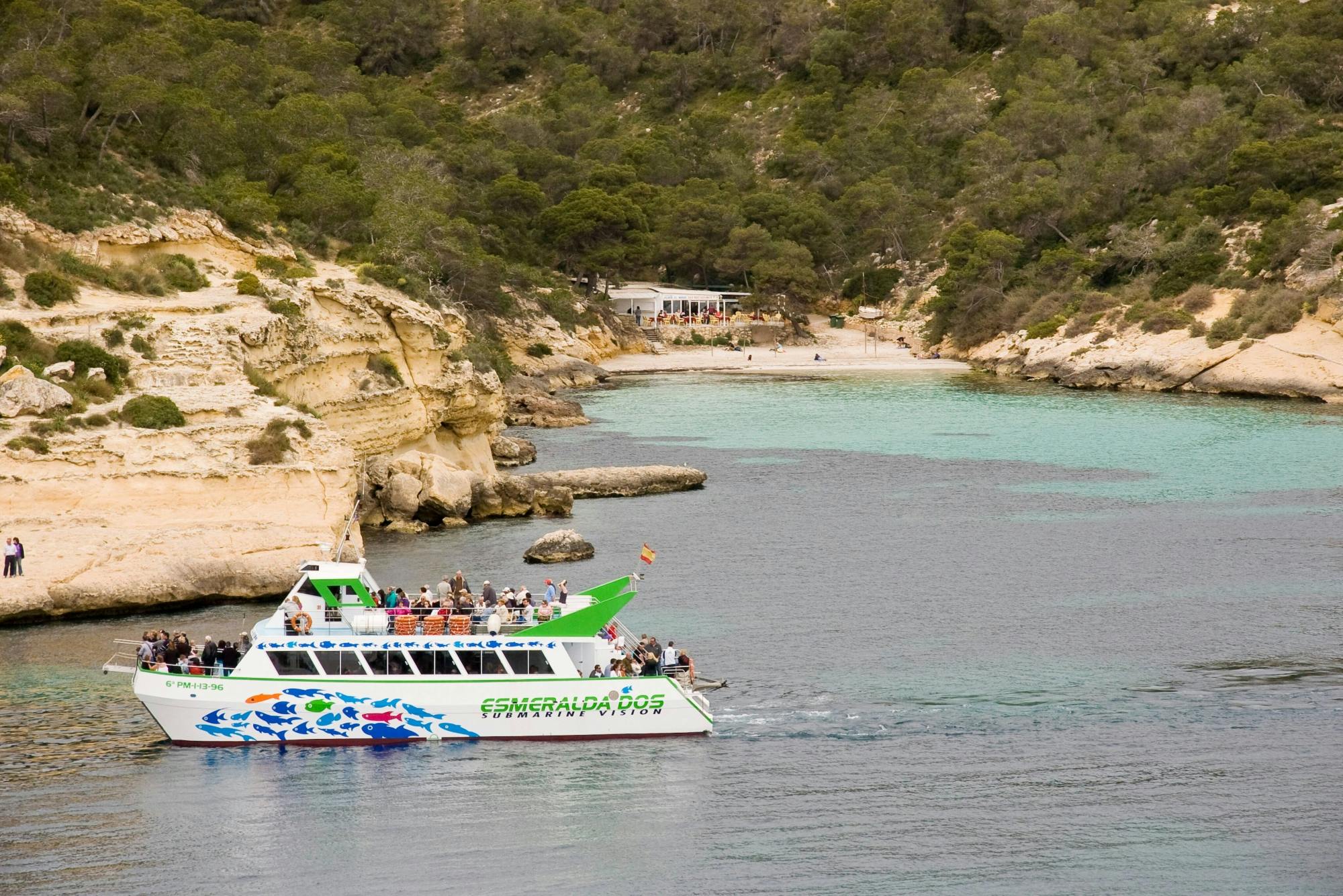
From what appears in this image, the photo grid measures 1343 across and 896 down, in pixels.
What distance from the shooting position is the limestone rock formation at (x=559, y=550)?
5766 cm

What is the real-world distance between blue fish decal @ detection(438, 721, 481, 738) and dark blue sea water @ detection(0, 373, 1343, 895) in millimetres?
478

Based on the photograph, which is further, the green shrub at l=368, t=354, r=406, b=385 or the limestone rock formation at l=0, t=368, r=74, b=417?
the green shrub at l=368, t=354, r=406, b=385

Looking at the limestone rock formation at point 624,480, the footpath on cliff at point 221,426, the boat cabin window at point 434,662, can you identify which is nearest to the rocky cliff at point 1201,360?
A: the limestone rock formation at point 624,480

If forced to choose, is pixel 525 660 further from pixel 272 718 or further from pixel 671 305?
pixel 671 305

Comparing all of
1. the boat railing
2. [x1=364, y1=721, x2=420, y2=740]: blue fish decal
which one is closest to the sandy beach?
the boat railing

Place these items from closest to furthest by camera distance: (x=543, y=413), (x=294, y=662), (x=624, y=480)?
(x=294, y=662), (x=624, y=480), (x=543, y=413)

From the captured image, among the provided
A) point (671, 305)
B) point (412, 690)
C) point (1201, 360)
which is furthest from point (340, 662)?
point (671, 305)

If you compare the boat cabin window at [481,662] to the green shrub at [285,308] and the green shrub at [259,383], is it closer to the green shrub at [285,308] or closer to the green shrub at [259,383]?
the green shrub at [259,383]

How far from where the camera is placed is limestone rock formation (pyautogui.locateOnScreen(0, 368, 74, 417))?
172 ft

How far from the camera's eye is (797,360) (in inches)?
5669

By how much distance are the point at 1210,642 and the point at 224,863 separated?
29136 mm

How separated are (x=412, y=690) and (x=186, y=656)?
5.70m

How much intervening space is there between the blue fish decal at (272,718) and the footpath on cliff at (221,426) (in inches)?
488

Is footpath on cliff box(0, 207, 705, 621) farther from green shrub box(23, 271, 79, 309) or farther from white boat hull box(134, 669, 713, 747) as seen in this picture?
white boat hull box(134, 669, 713, 747)
